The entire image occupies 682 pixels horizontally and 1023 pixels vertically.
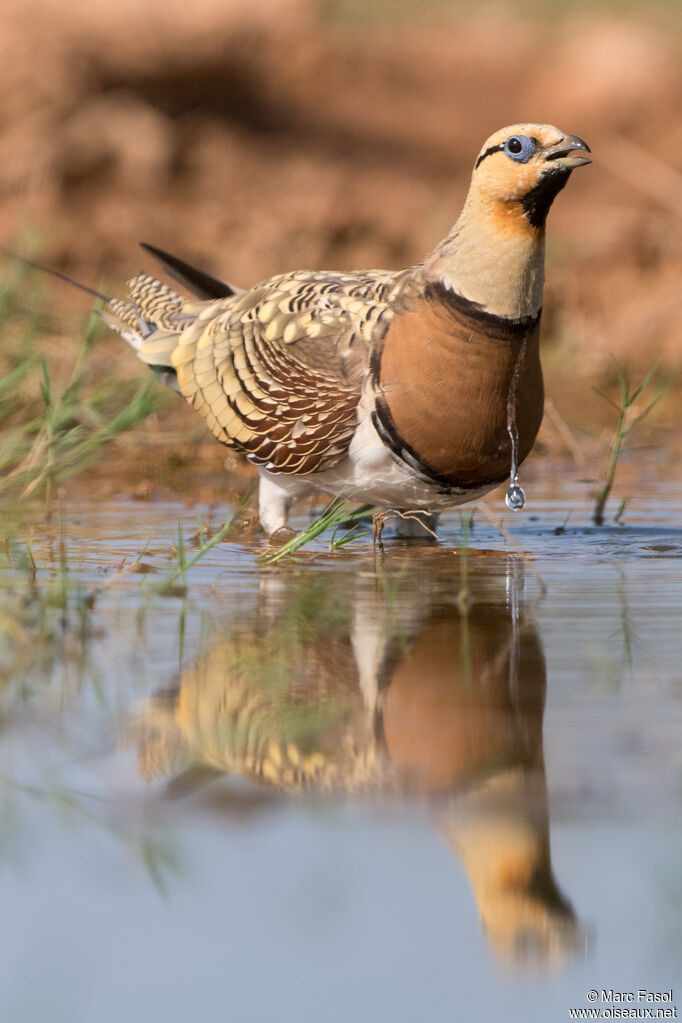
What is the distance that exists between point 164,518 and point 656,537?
1.84m

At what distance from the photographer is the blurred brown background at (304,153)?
11203mm

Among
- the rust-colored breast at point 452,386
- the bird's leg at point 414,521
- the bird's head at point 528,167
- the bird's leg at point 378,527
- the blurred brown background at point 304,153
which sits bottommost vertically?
the bird's leg at point 378,527

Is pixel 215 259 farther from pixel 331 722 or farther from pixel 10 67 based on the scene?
pixel 331 722

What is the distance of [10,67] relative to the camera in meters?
12.6

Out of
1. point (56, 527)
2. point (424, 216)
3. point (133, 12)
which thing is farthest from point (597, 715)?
point (133, 12)

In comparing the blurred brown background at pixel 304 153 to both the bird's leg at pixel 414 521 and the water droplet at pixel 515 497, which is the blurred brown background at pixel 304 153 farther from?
the water droplet at pixel 515 497

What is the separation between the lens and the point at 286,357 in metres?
5.80


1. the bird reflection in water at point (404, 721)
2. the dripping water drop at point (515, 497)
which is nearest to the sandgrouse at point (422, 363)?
the dripping water drop at point (515, 497)

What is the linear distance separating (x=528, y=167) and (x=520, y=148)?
75mm

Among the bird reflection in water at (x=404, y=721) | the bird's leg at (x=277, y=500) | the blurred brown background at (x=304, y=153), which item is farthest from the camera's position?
the blurred brown background at (x=304, y=153)

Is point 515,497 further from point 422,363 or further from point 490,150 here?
point 490,150

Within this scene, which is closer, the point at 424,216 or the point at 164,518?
the point at 164,518

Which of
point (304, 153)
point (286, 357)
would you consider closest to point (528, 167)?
point (286, 357)

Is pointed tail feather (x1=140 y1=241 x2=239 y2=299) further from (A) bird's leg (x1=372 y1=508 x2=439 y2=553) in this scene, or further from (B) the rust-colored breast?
(B) the rust-colored breast
